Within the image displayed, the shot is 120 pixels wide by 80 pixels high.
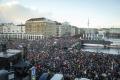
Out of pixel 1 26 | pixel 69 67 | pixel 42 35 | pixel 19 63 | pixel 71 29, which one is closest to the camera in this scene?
pixel 19 63

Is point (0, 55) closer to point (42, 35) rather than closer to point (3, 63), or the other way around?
point (3, 63)

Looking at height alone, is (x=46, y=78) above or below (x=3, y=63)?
below

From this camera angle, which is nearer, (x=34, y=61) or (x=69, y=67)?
(x=69, y=67)

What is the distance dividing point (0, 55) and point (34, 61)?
27.5ft

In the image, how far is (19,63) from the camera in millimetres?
18125

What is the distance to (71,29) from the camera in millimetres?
177250

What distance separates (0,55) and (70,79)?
704 cm

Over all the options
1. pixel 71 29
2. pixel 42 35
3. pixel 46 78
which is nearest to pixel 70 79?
pixel 46 78

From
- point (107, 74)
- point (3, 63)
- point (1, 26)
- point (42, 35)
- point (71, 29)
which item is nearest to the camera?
point (3, 63)

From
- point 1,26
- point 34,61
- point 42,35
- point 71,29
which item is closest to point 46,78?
point 34,61

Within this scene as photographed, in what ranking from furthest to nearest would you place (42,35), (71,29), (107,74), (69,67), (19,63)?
1. (71,29)
2. (42,35)
3. (69,67)
4. (107,74)
5. (19,63)

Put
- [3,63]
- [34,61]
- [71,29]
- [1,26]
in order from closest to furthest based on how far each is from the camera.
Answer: [3,63] → [34,61] → [1,26] → [71,29]

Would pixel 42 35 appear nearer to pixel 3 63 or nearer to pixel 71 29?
pixel 71 29

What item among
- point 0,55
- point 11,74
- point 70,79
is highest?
point 0,55
